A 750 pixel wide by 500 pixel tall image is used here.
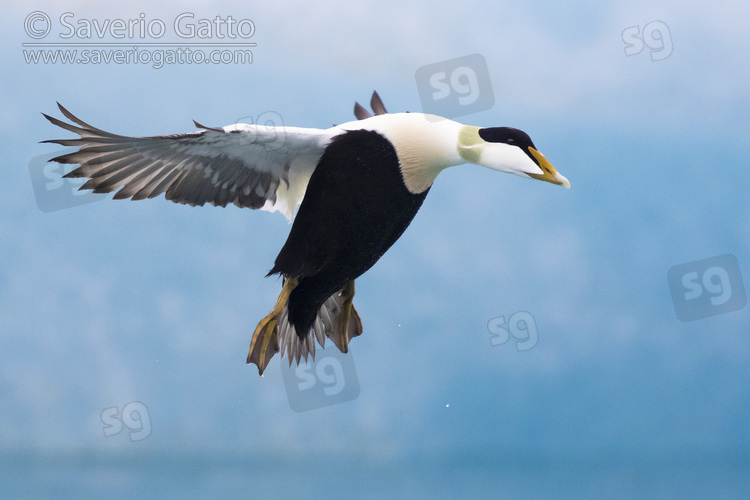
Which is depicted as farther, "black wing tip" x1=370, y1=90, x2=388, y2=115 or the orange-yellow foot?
"black wing tip" x1=370, y1=90, x2=388, y2=115

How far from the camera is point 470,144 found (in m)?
1.82

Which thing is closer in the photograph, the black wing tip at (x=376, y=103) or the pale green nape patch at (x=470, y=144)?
the pale green nape patch at (x=470, y=144)

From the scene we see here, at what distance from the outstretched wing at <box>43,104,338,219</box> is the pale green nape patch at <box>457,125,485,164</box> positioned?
27cm

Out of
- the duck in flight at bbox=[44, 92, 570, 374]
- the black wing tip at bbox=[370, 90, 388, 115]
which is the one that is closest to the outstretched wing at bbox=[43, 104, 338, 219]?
the duck in flight at bbox=[44, 92, 570, 374]

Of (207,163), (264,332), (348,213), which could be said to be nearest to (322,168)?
(348,213)

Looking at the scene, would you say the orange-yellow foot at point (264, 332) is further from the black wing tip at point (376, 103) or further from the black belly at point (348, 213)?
the black wing tip at point (376, 103)

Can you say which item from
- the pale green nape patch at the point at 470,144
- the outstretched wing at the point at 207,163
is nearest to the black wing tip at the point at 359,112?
the outstretched wing at the point at 207,163

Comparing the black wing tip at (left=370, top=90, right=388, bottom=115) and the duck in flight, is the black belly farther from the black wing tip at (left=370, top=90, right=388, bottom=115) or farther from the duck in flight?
the black wing tip at (left=370, top=90, right=388, bottom=115)

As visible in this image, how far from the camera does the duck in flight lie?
181cm

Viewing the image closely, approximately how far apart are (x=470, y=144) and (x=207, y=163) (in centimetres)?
54

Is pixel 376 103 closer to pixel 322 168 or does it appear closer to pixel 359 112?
pixel 359 112

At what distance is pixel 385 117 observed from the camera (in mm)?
1917

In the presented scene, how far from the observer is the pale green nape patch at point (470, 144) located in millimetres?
1813

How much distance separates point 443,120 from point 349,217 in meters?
0.28
